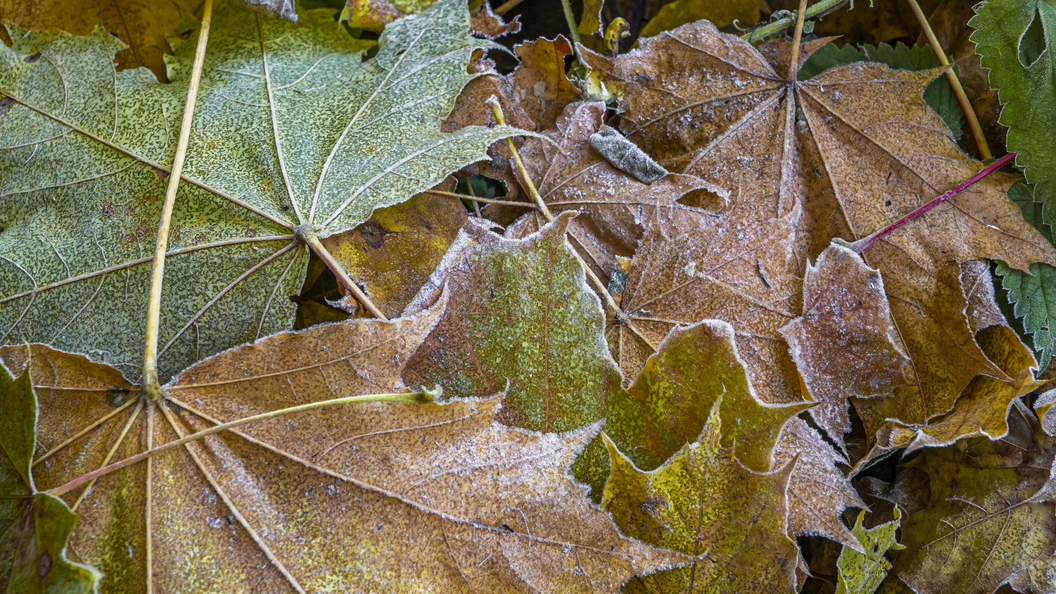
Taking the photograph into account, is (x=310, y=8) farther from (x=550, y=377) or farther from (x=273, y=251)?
(x=550, y=377)

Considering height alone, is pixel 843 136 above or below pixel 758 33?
below

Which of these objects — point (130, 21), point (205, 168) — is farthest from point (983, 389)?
point (130, 21)

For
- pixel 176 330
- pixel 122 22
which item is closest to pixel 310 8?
pixel 122 22

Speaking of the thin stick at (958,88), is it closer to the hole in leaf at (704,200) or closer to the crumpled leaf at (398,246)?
the hole in leaf at (704,200)

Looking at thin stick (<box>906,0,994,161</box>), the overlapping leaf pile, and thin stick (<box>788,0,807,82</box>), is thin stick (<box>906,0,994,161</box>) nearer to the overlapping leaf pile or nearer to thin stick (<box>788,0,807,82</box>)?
the overlapping leaf pile

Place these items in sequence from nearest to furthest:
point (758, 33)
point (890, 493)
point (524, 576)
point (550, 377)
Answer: point (524, 576) → point (550, 377) → point (890, 493) → point (758, 33)

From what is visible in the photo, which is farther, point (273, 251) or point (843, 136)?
point (843, 136)

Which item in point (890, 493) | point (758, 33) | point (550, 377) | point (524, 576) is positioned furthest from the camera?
point (758, 33)

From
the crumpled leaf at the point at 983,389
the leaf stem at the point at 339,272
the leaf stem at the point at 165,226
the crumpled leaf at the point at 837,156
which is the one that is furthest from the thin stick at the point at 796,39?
the leaf stem at the point at 165,226
